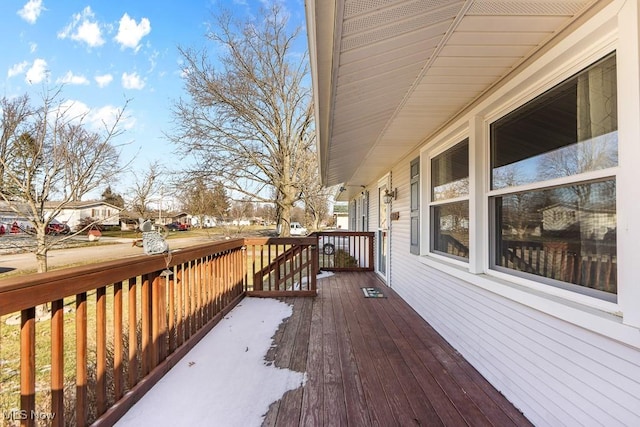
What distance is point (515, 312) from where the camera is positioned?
1970 mm

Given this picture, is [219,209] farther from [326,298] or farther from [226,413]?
[226,413]

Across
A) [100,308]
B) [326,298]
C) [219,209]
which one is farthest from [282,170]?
[100,308]

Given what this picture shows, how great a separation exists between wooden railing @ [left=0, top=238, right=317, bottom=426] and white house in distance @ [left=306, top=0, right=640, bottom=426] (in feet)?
5.76

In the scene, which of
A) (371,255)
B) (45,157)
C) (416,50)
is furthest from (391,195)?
(45,157)

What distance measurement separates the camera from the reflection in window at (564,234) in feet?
4.64

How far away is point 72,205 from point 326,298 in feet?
16.4

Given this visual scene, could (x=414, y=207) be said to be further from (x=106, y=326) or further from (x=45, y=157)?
(x=45, y=157)

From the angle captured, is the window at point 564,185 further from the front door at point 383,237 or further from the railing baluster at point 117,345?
the front door at point 383,237

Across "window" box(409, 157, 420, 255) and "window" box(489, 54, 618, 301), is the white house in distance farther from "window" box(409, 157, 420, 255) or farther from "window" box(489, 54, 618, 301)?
"window" box(409, 157, 420, 255)

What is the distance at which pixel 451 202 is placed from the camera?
307cm

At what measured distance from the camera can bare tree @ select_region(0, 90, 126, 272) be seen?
15.9ft

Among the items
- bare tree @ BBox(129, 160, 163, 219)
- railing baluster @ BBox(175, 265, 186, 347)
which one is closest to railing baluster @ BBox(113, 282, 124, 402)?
railing baluster @ BBox(175, 265, 186, 347)

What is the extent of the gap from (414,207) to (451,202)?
1.12 m

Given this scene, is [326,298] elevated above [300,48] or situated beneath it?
situated beneath
